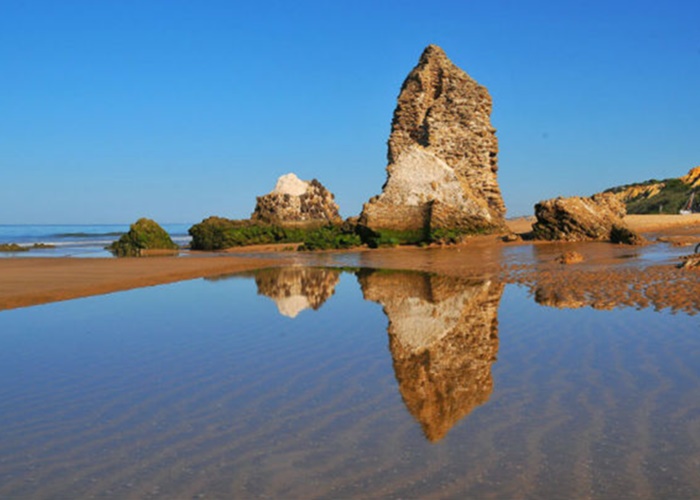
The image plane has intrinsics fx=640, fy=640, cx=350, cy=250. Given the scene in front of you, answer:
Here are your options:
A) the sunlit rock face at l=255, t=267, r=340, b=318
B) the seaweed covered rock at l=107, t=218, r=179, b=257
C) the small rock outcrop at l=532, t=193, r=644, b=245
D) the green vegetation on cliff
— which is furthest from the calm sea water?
the green vegetation on cliff

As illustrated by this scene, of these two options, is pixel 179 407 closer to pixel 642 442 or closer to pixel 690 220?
pixel 642 442

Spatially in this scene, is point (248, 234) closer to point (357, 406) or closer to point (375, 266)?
point (375, 266)

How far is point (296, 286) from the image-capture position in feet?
36.3

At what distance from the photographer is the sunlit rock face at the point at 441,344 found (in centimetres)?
391

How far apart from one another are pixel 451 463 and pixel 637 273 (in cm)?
847

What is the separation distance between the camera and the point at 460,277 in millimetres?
11445

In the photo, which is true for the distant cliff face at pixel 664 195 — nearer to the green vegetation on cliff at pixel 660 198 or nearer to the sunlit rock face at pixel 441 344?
the green vegetation on cliff at pixel 660 198

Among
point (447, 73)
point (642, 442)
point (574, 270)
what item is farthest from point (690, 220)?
point (642, 442)

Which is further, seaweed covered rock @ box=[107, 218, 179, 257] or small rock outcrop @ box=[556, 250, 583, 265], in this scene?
seaweed covered rock @ box=[107, 218, 179, 257]

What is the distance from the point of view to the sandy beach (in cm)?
1020

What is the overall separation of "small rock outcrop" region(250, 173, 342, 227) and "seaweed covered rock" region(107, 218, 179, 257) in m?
5.73

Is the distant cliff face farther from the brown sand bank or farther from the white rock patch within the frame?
the brown sand bank

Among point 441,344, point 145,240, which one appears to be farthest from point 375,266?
point 145,240

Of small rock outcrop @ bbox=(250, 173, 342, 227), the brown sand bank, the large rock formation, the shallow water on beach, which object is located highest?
the large rock formation
